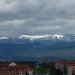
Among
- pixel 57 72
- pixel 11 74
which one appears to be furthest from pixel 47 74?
pixel 11 74

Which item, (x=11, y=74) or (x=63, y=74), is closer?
(x=63, y=74)

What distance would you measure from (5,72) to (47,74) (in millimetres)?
10784

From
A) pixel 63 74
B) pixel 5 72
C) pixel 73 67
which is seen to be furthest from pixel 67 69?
pixel 5 72

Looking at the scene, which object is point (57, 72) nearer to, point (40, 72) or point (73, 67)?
point (40, 72)

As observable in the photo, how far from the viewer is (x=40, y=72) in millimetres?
81688

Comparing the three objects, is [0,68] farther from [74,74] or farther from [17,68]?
[74,74]

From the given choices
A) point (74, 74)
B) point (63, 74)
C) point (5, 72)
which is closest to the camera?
point (74, 74)

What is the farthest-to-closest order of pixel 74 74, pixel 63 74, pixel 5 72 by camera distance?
pixel 5 72, pixel 63 74, pixel 74 74

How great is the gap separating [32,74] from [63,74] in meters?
6.65

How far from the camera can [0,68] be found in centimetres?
8862

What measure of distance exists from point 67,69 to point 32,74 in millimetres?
8001

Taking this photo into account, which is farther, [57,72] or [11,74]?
[11,74]

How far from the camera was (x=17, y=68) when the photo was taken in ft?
290

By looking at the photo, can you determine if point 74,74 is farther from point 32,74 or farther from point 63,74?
point 32,74
